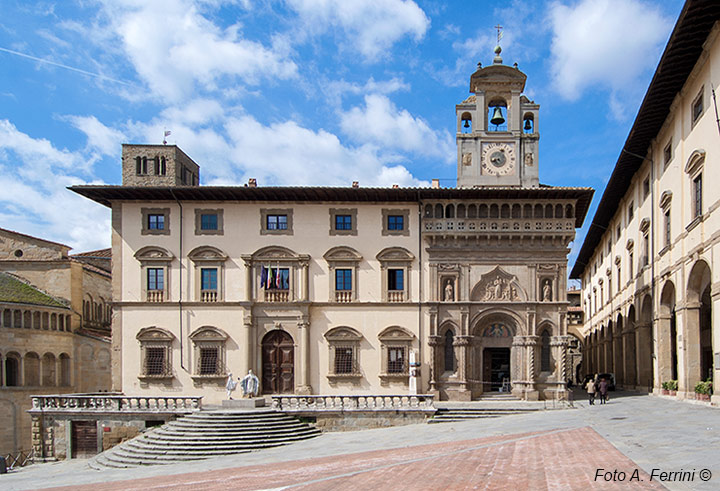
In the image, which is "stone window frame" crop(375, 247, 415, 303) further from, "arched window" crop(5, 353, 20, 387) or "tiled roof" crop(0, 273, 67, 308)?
"arched window" crop(5, 353, 20, 387)

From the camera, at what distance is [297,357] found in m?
35.8

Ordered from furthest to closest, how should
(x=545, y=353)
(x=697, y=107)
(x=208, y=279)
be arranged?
(x=208, y=279) < (x=545, y=353) < (x=697, y=107)

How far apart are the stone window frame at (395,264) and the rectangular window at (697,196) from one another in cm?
1420

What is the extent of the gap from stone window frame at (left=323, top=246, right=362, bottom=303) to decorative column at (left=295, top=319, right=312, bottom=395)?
2.09 m

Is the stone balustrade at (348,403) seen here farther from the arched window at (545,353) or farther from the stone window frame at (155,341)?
the stone window frame at (155,341)

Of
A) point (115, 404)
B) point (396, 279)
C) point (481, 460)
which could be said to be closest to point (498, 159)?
point (396, 279)

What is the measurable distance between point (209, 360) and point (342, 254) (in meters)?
9.38

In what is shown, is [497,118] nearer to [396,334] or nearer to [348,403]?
[396,334]

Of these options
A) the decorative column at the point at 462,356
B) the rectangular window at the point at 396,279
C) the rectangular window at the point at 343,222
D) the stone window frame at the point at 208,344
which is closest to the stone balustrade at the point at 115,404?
the stone window frame at the point at 208,344

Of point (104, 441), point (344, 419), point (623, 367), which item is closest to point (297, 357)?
point (344, 419)

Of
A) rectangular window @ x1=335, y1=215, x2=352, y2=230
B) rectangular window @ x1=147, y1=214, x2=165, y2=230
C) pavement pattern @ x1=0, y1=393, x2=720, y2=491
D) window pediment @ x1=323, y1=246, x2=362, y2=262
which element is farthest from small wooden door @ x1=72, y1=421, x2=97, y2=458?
rectangular window @ x1=335, y1=215, x2=352, y2=230

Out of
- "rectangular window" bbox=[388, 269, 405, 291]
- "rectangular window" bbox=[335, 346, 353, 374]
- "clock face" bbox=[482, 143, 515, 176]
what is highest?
"clock face" bbox=[482, 143, 515, 176]

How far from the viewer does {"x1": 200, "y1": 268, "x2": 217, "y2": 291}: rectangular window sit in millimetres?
36375

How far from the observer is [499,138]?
3825 cm
